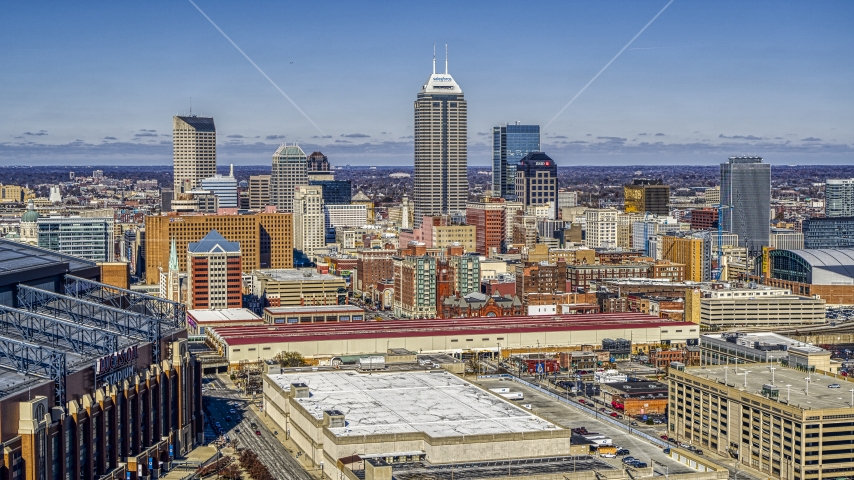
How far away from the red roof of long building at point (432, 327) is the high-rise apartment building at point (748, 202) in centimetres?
6317

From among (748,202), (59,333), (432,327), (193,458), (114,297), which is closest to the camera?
(59,333)

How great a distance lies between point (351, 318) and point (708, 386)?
42.9 m

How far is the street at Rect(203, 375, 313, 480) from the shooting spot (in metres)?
55.5

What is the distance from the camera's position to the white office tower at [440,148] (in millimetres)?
184750

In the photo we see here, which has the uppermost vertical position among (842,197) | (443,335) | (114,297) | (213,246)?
(842,197)

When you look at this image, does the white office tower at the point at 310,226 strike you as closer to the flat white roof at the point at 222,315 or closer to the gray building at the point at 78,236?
the gray building at the point at 78,236

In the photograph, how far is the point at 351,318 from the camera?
324 feet

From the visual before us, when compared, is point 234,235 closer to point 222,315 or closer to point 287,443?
point 222,315

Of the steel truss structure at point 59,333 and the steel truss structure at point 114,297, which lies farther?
the steel truss structure at point 114,297

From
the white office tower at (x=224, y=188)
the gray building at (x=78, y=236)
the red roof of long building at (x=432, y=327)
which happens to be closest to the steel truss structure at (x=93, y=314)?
the red roof of long building at (x=432, y=327)

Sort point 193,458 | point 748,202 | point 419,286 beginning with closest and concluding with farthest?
point 193,458 → point 419,286 → point 748,202

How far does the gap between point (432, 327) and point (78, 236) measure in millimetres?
49086

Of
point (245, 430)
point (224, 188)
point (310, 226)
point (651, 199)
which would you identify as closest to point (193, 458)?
point (245, 430)

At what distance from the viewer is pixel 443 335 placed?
8775 cm
